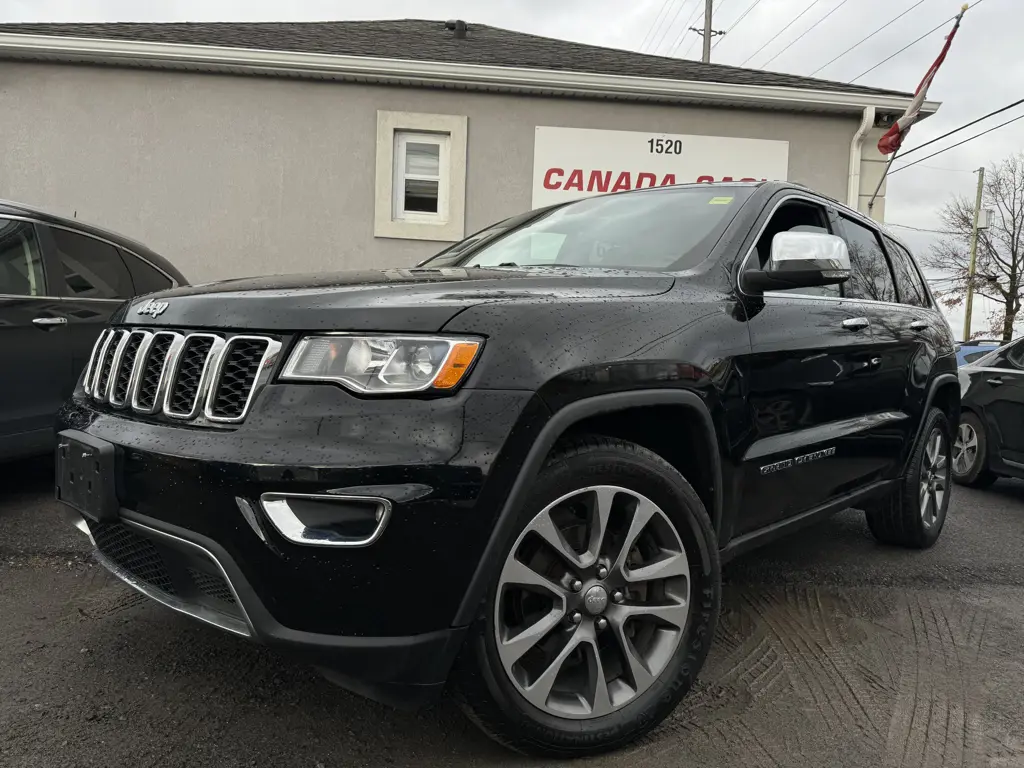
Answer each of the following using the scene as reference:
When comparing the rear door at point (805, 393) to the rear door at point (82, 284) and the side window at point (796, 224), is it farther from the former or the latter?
the rear door at point (82, 284)

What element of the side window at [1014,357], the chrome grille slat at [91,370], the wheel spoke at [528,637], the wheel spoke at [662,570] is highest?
the side window at [1014,357]

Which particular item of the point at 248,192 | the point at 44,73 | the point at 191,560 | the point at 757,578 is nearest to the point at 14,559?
the point at 191,560

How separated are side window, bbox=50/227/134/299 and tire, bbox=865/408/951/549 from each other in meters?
4.53

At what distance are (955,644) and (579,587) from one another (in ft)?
6.10

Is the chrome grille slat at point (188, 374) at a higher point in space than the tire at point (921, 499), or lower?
higher

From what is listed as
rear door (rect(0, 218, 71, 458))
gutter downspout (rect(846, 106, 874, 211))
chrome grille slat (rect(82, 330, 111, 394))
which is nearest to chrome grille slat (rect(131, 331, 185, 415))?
chrome grille slat (rect(82, 330, 111, 394))

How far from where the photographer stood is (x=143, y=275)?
4852 millimetres

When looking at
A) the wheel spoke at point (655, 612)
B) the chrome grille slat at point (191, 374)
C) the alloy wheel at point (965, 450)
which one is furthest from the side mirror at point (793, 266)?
the alloy wheel at point (965, 450)

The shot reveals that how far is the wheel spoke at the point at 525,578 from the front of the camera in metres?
1.86

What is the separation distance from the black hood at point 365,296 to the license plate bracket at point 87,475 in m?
0.37

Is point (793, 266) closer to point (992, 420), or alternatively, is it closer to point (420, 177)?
point (992, 420)

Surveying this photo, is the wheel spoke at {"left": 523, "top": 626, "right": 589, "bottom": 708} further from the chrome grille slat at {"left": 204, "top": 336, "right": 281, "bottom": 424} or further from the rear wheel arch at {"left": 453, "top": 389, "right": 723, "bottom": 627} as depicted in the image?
the chrome grille slat at {"left": 204, "top": 336, "right": 281, "bottom": 424}

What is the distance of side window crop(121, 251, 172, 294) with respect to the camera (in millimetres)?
4770

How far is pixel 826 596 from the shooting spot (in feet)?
11.2
